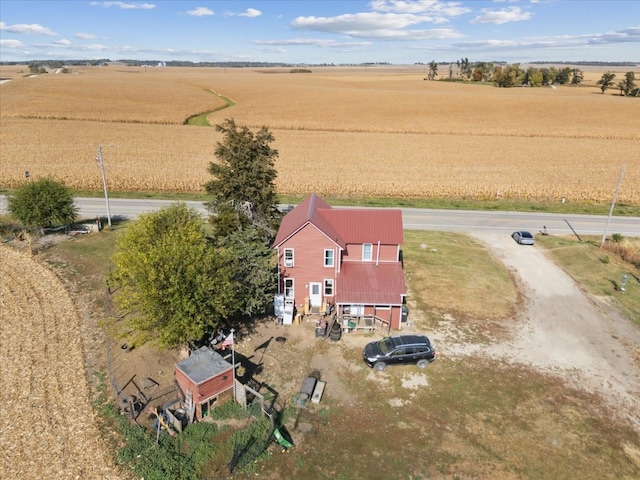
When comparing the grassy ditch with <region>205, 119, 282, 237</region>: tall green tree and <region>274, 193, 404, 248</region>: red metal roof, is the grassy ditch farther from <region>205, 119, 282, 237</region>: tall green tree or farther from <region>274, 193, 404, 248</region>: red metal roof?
<region>205, 119, 282, 237</region>: tall green tree

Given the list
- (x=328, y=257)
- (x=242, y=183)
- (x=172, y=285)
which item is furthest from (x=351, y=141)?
(x=172, y=285)

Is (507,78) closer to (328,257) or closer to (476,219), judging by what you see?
(476,219)

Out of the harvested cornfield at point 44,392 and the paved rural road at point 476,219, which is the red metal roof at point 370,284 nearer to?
the harvested cornfield at point 44,392

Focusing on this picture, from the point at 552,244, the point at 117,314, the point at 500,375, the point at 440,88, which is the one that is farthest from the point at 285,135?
the point at 440,88

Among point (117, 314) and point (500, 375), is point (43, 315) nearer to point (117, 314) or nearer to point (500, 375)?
point (117, 314)

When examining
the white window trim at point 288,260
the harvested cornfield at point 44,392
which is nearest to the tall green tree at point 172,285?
the harvested cornfield at point 44,392

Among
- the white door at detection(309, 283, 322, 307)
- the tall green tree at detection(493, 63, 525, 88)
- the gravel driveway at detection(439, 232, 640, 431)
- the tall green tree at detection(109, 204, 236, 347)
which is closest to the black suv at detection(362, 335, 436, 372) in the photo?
the gravel driveway at detection(439, 232, 640, 431)
